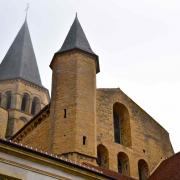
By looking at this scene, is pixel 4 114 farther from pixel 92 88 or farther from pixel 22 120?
pixel 92 88

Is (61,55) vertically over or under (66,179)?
over

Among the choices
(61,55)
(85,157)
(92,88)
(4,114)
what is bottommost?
(85,157)

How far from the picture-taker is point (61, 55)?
18.7 meters

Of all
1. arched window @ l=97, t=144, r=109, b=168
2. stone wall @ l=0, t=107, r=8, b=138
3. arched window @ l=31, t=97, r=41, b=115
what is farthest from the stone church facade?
arched window @ l=31, t=97, r=41, b=115

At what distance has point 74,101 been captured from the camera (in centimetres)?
1709

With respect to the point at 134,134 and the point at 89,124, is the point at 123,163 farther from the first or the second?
the point at 89,124

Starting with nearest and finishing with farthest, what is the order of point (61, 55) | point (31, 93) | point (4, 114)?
point (61, 55)
point (4, 114)
point (31, 93)

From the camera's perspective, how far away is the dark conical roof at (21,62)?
44.6 meters

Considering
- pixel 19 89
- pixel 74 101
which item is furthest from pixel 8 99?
pixel 74 101

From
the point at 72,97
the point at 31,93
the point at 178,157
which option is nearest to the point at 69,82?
the point at 72,97

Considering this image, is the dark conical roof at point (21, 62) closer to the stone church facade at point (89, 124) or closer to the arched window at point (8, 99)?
the arched window at point (8, 99)

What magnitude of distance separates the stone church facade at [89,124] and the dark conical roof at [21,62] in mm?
23794

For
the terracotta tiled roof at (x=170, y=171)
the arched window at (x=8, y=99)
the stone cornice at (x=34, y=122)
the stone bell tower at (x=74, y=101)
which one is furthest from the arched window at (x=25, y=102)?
the terracotta tiled roof at (x=170, y=171)

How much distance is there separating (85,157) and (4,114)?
2476 cm
